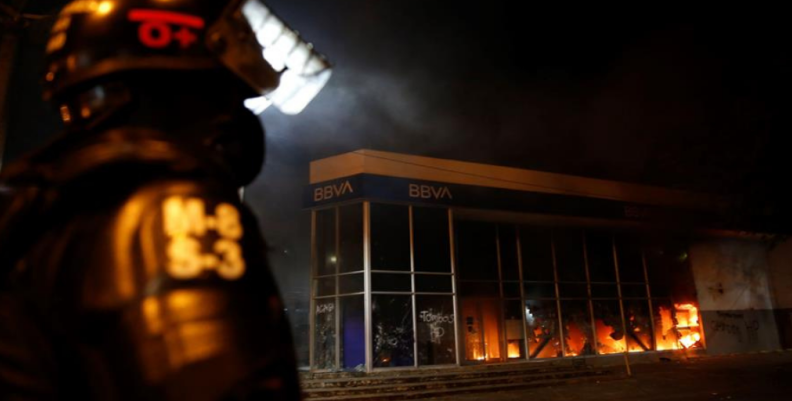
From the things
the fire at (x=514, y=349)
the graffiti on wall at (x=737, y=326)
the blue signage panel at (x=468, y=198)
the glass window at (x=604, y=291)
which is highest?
the blue signage panel at (x=468, y=198)

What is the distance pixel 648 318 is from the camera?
68.8 ft

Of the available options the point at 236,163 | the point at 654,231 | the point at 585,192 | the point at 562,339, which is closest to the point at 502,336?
the point at 562,339

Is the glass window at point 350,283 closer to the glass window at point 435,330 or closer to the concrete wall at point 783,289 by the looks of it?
the glass window at point 435,330

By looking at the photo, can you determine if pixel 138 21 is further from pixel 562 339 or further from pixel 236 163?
pixel 562 339

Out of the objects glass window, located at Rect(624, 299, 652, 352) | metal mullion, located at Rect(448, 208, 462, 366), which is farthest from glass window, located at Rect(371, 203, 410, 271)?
glass window, located at Rect(624, 299, 652, 352)

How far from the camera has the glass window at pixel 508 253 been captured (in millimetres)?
18812

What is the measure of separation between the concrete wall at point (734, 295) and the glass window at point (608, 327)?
4844 mm

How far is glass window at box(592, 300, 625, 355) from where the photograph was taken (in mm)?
19781

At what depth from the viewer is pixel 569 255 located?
65.6ft

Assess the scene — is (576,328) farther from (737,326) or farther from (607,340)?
(737,326)

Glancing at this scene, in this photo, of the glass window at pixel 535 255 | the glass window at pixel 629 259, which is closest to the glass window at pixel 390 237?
the glass window at pixel 535 255

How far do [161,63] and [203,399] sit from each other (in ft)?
2.03

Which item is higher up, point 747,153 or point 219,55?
point 747,153

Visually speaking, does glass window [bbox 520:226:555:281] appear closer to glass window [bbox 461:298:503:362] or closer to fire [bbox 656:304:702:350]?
glass window [bbox 461:298:503:362]
